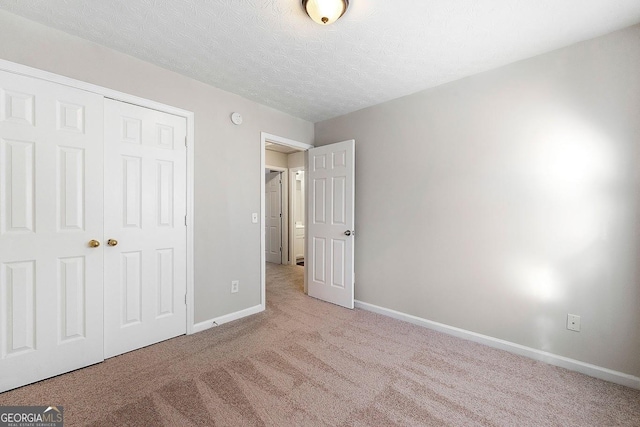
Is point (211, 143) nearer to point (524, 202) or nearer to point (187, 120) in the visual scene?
point (187, 120)

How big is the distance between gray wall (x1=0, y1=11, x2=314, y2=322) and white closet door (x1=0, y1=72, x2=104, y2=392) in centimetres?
23

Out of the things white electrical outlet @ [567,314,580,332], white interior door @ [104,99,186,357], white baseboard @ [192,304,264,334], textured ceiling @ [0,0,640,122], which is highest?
textured ceiling @ [0,0,640,122]

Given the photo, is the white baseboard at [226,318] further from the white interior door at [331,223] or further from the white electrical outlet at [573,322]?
the white electrical outlet at [573,322]

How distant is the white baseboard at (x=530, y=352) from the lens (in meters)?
1.88

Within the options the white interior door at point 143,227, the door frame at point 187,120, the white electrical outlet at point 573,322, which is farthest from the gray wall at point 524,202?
the white interior door at point 143,227

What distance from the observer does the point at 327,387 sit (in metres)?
1.81

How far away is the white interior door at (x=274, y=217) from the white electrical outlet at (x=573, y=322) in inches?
189

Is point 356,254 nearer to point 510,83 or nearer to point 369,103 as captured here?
point 369,103

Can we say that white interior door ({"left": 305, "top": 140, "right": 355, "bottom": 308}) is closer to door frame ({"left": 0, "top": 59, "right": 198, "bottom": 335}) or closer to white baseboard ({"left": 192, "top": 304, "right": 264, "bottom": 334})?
white baseboard ({"left": 192, "top": 304, "right": 264, "bottom": 334})

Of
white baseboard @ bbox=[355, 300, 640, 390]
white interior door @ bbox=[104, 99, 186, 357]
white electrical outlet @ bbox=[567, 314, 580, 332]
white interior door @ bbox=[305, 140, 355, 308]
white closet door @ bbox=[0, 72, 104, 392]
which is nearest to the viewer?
white closet door @ bbox=[0, 72, 104, 392]

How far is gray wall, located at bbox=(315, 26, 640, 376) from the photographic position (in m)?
1.88

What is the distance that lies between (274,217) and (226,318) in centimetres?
342

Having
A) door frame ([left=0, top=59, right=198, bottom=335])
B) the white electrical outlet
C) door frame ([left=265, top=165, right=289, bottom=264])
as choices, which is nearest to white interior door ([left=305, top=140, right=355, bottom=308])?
door frame ([left=0, top=59, right=198, bottom=335])

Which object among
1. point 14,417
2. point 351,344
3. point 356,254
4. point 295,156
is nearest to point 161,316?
point 14,417
